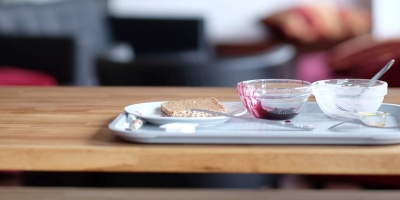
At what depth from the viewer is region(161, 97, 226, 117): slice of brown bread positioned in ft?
3.29

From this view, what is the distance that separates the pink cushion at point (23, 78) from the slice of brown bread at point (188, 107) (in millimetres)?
1856

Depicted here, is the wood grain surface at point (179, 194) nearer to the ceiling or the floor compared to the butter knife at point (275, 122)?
nearer to the floor

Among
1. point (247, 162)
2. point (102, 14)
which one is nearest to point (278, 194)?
point (247, 162)

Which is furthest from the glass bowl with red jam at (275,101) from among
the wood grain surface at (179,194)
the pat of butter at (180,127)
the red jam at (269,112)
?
the wood grain surface at (179,194)

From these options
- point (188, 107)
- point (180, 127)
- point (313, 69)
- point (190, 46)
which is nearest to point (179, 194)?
point (188, 107)

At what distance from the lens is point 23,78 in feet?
9.46

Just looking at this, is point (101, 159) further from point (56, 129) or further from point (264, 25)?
point (264, 25)

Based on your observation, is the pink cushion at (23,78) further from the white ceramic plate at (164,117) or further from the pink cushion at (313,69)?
the white ceramic plate at (164,117)

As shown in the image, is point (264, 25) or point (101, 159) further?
point (264, 25)

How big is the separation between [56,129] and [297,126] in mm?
330

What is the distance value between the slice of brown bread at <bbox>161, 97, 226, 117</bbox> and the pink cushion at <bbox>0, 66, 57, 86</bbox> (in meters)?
1.86

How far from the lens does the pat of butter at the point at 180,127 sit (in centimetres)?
92

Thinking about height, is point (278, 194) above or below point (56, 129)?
below

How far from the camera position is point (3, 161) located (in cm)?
89
